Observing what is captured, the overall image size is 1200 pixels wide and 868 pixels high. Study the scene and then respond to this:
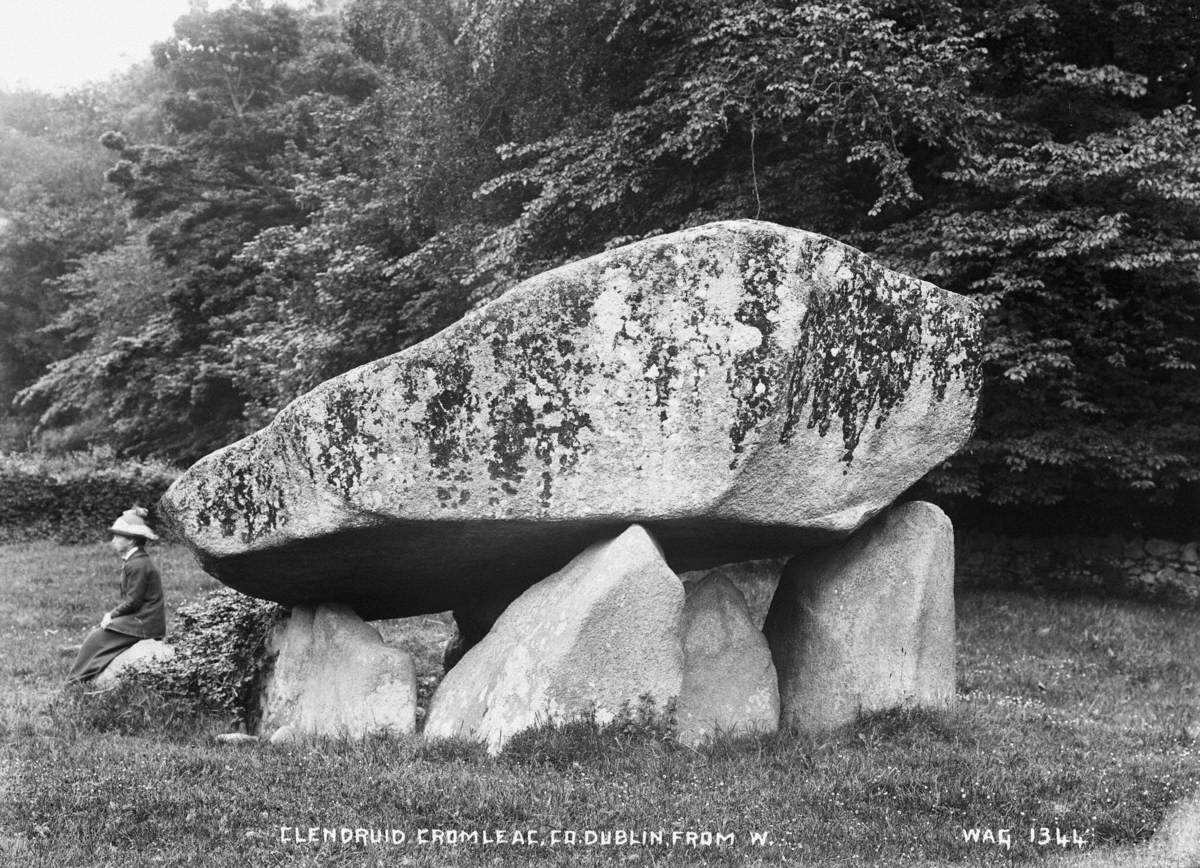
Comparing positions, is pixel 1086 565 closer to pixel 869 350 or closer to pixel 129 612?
pixel 869 350

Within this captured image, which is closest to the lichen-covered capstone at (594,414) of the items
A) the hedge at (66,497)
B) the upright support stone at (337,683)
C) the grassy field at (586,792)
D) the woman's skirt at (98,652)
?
the upright support stone at (337,683)

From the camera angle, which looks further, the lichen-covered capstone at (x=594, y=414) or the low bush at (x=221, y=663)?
the low bush at (x=221, y=663)

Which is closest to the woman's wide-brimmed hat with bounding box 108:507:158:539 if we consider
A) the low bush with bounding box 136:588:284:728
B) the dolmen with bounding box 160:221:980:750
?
the low bush with bounding box 136:588:284:728

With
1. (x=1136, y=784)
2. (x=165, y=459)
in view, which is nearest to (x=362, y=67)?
(x=165, y=459)

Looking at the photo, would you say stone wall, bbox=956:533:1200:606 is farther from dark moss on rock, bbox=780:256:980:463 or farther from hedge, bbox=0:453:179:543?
hedge, bbox=0:453:179:543

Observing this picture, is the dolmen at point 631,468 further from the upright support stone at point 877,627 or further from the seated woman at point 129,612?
the seated woman at point 129,612

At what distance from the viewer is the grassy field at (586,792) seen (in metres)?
6.31

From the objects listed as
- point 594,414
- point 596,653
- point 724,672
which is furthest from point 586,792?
point 594,414

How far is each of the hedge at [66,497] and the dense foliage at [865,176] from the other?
3803 mm

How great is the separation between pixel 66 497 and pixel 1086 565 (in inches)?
866

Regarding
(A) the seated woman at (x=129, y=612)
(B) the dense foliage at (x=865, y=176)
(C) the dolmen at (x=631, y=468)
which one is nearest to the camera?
(C) the dolmen at (x=631, y=468)

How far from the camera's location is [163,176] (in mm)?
36219

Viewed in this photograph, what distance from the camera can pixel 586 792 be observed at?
694cm

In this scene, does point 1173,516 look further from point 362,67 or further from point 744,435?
point 362,67
